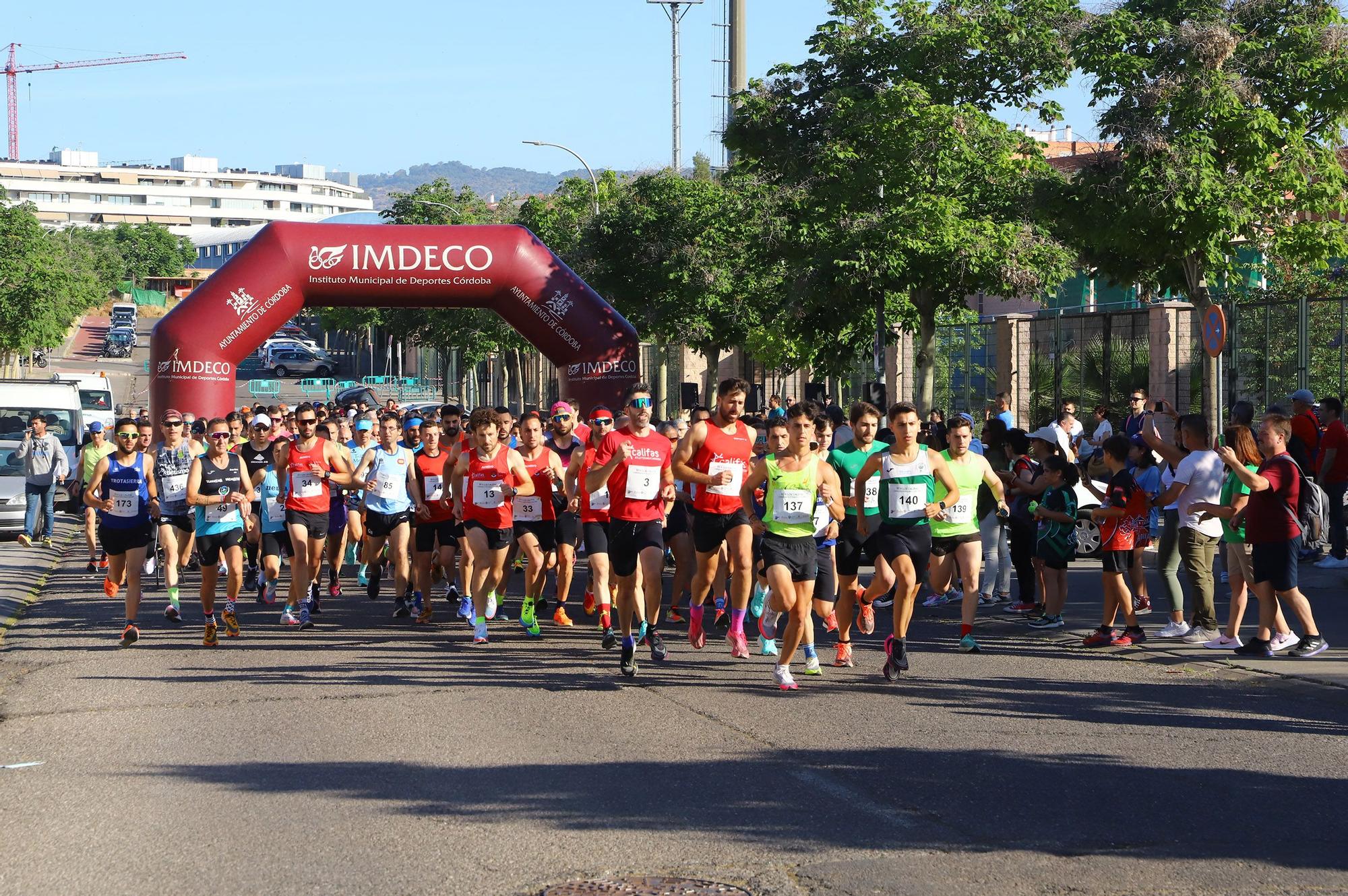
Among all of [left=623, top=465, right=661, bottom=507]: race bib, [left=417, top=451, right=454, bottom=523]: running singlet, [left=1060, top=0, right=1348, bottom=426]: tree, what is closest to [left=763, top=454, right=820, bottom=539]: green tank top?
[left=623, top=465, right=661, bottom=507]: race bib

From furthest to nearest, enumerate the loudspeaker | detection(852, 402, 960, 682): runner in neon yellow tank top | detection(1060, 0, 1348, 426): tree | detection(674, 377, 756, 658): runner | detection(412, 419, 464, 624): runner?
the loudspeaker, detection(1060, 0, 1348, 426): tree, detection(412, 419, 464, 624): runner, detection(674, 377, 756, 658): runner, detection(852, 402, 960, 682): runner in neon yellow tank top

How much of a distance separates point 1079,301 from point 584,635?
120ft

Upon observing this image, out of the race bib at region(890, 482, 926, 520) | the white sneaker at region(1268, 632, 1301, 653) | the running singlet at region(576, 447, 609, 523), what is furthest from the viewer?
the running singlet at region(576, 447, 609, 523)

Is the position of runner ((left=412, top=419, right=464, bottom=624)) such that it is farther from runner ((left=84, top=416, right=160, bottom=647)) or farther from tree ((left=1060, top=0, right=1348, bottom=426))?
tree ((left=1060, top=0, right=1348, bottom=426))

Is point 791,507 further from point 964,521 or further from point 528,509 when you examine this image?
point 528,509

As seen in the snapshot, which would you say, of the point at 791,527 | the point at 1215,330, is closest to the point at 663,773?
the point at 791,527

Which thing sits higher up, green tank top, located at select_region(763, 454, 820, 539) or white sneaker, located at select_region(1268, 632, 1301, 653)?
green tank top, located at select_region(763, 454, 820, 539)

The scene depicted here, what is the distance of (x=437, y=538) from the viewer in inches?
536

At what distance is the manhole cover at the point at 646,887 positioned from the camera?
217 inches

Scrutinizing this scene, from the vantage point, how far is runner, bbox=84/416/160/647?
12.4 m

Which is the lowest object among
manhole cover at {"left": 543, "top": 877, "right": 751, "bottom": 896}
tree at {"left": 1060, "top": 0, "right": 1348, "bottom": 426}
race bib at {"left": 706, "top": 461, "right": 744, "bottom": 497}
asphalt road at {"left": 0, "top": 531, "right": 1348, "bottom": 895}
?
manhole cover at {"left": 543, "top": 877, "right": 751, "bottom": 896}

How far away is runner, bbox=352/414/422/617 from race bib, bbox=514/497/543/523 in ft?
5.11

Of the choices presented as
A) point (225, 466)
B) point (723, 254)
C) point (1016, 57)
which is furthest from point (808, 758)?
point (723, 254)

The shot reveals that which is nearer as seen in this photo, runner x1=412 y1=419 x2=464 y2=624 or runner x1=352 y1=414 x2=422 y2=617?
runner x1=412 y1=419 x2=464 y2=624
